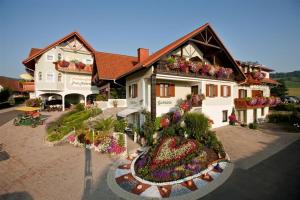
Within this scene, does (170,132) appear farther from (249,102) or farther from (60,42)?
(60,42)

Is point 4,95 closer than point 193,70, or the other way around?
point 193,70

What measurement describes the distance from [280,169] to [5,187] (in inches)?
532

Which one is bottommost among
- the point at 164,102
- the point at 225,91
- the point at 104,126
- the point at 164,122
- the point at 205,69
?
the point at 104,126

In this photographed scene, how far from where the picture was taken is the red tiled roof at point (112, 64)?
22.8 metres

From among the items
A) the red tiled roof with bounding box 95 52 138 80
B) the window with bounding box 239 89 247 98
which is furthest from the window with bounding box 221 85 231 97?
the red tiled roof with bounding box 95 52 138 80

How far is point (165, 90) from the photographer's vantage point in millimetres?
15820

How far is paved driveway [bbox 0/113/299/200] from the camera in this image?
764cm

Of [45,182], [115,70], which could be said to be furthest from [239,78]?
[45,182]

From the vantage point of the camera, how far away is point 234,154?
439 inches

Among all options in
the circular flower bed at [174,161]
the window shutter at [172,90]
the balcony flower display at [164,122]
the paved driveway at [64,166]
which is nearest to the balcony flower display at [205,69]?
the window shutter at [172,90]

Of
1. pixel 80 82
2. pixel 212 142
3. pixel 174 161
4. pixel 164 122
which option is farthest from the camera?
pixel 80 82

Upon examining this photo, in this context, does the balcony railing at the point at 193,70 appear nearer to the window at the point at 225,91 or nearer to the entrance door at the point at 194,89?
the window at the point at 225,91

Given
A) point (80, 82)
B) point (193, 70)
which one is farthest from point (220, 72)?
point (80, 82)

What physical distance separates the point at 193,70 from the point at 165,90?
126 inches
